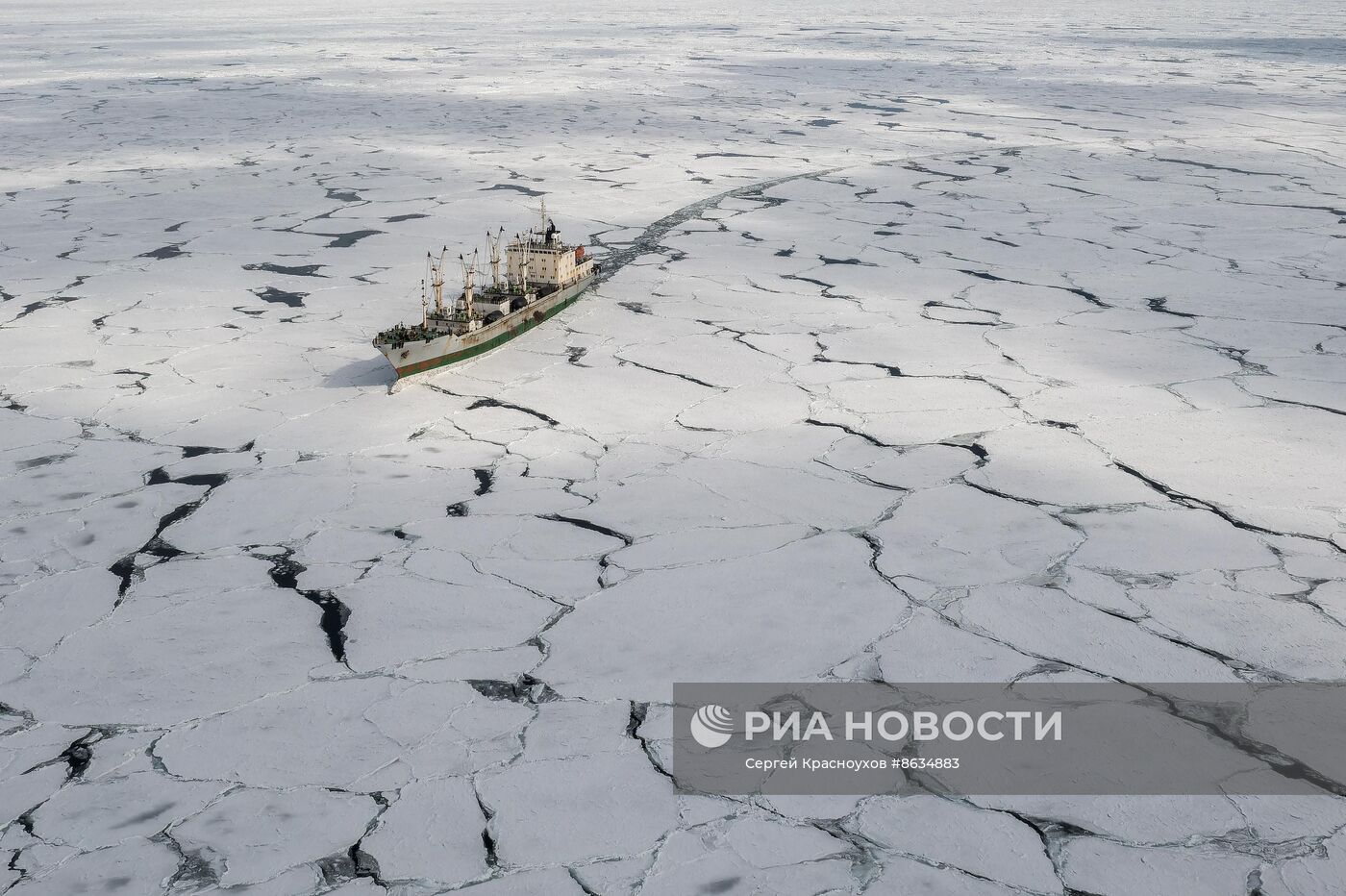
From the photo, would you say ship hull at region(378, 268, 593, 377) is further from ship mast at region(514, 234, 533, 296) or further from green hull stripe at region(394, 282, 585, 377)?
ship mast at region(514, 234, 533, 296)

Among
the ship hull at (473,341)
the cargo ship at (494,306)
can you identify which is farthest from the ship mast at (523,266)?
the ship hull at (473,341)

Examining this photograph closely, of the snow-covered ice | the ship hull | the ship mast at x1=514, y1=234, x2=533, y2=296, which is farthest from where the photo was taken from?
the ship mast at x1=514, y1=234, x2=533, y2=296

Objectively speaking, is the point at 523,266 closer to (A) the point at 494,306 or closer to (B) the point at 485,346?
(A) the point at 494,306

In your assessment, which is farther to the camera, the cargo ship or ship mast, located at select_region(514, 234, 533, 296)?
ship mast, located at select_region(514, 234, 533, 296)

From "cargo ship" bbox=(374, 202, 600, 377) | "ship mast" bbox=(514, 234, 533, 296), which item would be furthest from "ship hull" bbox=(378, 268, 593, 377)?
"ship mast" bbox=(514, 234, 533, 296)

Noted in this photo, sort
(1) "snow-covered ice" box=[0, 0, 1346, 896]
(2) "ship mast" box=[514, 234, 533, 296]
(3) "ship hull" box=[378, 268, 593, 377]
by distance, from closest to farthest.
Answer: (1) "snow-covered ice" box=[0, 0, 1346, 896] → (3) "ship hull" box=[378, 268, 593, 377] → (2) "ship mast" box=[514, 234, 533, 296]

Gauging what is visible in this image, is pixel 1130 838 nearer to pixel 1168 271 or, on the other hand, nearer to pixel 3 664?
pixel 3 664

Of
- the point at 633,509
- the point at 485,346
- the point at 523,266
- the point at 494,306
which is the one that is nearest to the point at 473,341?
the point at 485,346
